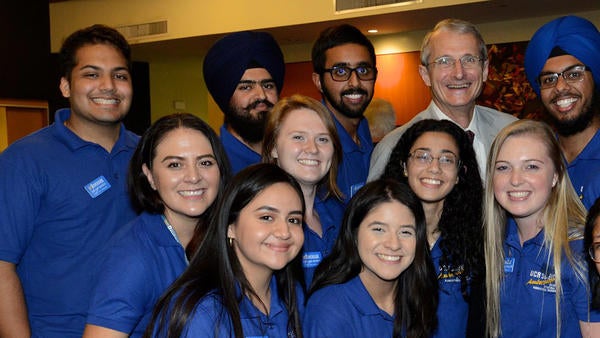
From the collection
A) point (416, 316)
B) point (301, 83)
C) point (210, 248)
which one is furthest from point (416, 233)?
point (301, 83)

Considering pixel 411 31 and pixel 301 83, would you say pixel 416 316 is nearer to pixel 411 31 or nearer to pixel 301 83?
pixel 411 31

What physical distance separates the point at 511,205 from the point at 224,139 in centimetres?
164

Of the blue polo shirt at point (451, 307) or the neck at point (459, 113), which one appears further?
the neck at point (459, 113)

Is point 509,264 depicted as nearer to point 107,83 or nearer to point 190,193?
point 190,193

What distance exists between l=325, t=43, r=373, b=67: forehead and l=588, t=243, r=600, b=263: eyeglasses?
2.00 metres

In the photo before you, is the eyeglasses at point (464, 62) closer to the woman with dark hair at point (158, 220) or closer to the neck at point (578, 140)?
the neck at point (578, 140)

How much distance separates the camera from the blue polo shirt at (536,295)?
2.50 metres

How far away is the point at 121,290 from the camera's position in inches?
86.4

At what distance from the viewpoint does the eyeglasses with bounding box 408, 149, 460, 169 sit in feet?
9.65

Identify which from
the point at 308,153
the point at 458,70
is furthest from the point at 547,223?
the point at 458,70

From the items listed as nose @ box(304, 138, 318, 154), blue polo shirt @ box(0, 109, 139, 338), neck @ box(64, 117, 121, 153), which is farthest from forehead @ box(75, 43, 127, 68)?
nose @ box(304, 138, 318, 154)

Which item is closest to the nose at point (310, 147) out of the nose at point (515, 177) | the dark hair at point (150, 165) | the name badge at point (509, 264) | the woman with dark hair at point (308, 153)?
the woman with dark hair at point (308, 153)

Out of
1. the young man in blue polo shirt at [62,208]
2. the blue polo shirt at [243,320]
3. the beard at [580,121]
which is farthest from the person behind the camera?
the beard at [580,121]

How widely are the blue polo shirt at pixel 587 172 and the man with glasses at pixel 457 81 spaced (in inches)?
18.5
